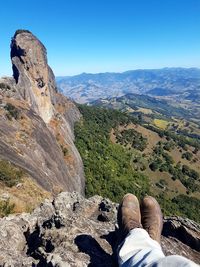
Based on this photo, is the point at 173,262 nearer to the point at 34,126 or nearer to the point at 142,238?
the point at 142,238

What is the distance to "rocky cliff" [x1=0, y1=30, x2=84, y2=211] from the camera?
133ft

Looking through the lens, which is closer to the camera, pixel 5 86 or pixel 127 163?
pixel 5 86

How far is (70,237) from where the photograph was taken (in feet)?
41.3

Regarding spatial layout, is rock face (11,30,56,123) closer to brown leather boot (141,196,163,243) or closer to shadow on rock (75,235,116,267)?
brown leather boot (141,196,163,243)

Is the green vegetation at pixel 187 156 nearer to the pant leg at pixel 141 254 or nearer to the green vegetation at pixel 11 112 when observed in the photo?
the green vegetation at pixel 11 112

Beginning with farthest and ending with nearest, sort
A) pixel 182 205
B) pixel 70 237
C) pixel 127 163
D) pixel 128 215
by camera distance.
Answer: pixel 127 163 → pixel 182 205 → pixel 70 237 → pixel 128 215

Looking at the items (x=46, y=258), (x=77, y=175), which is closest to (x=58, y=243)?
(x=46, y=258)

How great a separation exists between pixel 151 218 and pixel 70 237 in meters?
2.85

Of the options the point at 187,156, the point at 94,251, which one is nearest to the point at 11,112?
the point at 94,251

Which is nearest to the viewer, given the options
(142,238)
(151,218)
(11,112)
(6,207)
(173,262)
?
(173,262)

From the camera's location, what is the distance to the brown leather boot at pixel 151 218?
451 inches

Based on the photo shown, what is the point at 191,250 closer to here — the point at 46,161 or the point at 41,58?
the point at 46,161

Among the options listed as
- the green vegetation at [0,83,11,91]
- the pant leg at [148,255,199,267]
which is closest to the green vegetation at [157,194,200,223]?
the green vegetation at [0,83,11,91]

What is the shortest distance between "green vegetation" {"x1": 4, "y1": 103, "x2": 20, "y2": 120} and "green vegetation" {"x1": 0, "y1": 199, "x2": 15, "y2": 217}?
28974 mm
